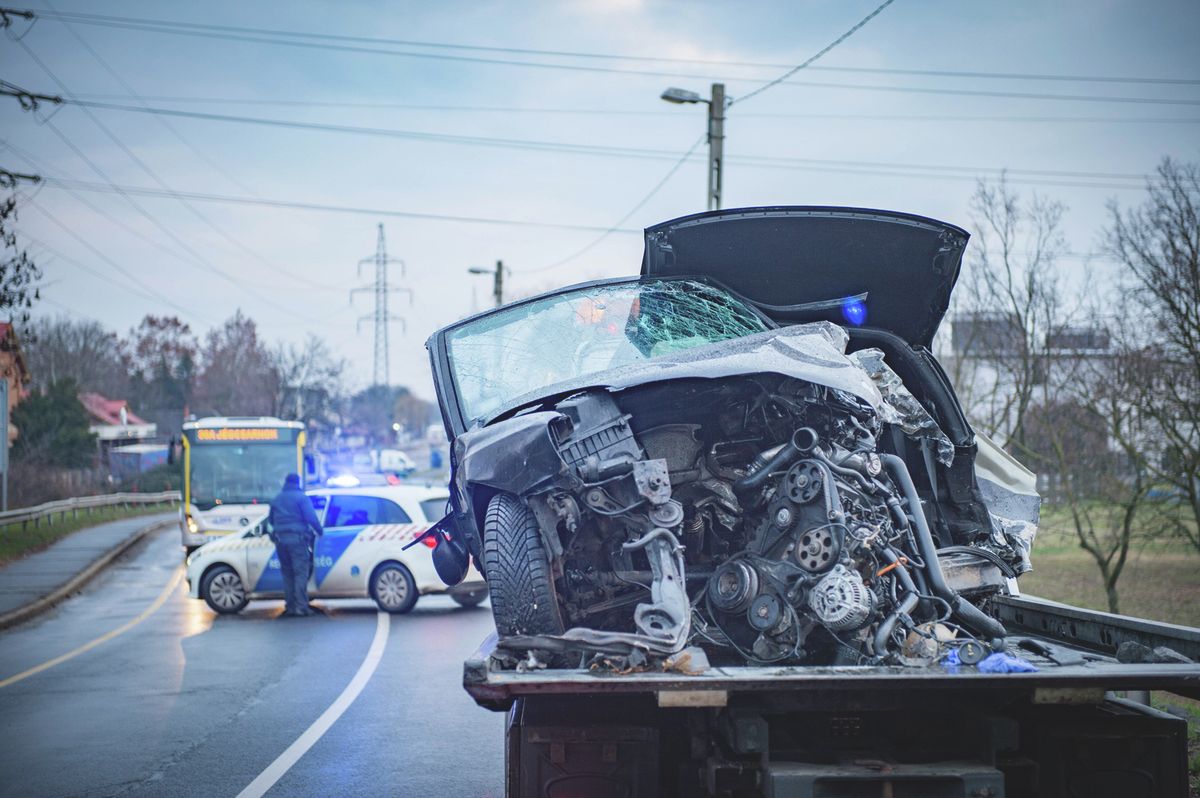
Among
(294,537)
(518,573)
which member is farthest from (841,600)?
(294,537)

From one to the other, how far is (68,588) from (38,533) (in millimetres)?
9121

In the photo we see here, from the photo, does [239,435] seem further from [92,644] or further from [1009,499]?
[1009,499]

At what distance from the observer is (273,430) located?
25.5 meters

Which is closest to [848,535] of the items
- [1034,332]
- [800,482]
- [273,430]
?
[800,482]

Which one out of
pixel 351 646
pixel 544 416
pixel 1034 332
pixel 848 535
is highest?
pixel 1034 332

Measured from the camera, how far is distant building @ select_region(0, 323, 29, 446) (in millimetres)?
21766

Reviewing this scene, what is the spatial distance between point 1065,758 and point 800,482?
4.44 feet

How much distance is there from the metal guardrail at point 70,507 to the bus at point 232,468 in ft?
12.6

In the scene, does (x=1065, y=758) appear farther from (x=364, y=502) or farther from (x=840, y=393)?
(x=364, y=502)

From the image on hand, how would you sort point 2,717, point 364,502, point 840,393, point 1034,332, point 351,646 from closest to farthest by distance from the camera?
point 840,393 → point 2,717 → point 351,646 → point 364,502 → point 1034,332

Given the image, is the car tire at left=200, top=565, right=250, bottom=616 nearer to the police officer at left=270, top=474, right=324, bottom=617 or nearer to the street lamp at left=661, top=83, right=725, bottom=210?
the police officer at left=270, top=474, right=324, bottom=617

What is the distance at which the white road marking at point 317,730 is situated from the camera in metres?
6.64

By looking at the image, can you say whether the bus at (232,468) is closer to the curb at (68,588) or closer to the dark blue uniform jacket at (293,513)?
the curb at (68,588)

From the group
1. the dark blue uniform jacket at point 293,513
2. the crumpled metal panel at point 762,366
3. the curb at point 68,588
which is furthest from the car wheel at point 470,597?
the crumpled metal panel at point 762,366
